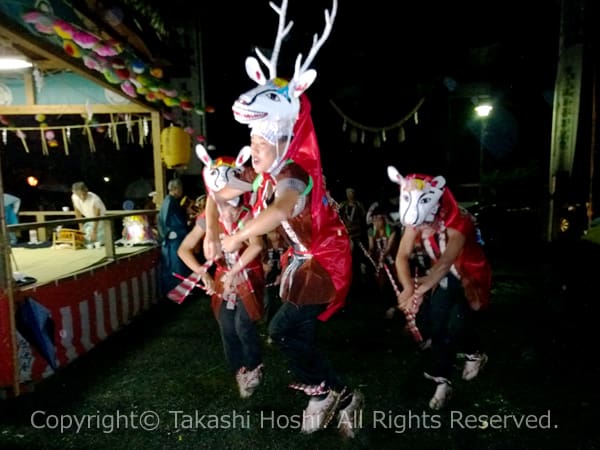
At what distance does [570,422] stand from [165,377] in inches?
129

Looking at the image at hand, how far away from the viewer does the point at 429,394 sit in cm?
345

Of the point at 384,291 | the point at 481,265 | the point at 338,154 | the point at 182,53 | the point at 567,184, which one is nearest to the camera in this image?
the point at 481,265

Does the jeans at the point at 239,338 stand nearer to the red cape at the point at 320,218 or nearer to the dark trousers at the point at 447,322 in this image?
the red cape at the point at 320,218

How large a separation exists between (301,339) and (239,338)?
96 centimetres

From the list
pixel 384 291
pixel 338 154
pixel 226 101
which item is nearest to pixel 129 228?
pixel 384 291

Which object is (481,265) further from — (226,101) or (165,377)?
(226,101)

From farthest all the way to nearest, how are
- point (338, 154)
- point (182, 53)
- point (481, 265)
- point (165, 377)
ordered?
point (338, 154) < point (182, 53) < point (165, 377) < point (481, 265)

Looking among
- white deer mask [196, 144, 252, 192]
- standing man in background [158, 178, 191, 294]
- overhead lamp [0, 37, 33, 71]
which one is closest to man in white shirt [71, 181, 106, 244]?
standing man in background [158, 178, 191, 294]

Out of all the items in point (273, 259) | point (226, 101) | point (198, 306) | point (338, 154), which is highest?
point (226, 101)

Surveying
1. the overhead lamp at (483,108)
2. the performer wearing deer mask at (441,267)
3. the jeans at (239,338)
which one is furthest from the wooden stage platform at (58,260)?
the overhead lamp at (483,108)

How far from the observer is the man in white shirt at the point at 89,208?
7.28 metres

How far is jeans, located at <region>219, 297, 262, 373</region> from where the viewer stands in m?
3.30

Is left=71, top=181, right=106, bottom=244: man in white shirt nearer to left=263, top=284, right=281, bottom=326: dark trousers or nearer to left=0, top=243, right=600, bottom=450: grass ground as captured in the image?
left=0, top=243, right=600, bottom=450: grass ground

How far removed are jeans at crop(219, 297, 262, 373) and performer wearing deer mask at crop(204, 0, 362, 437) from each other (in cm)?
66
